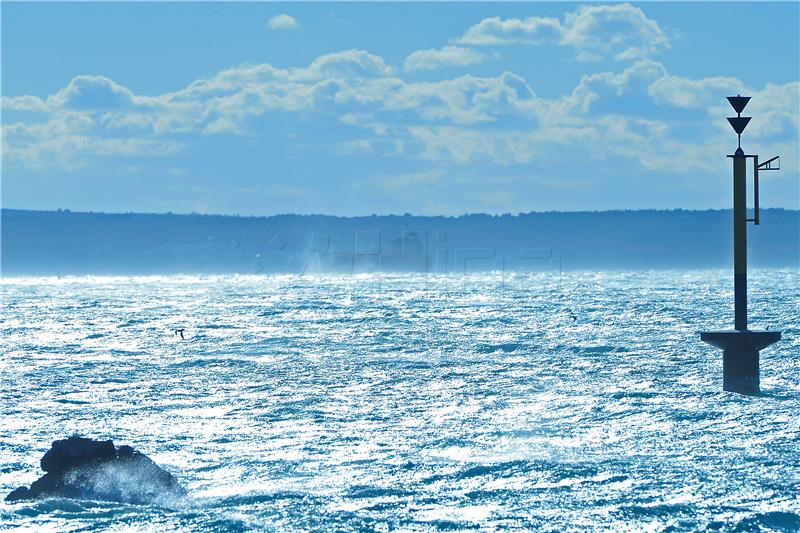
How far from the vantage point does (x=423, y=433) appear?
2634cm

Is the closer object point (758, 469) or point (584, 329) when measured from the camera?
point (758, 469)

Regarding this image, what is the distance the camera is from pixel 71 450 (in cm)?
2067

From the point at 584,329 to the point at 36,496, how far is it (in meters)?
51.9

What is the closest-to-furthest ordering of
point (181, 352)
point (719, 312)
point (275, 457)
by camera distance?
1. point (275, 457)
2. point (181, 352)
3. point (719, 312)

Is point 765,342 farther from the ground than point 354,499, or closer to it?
farther from the ground

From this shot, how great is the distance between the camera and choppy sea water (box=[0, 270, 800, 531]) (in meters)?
19.0

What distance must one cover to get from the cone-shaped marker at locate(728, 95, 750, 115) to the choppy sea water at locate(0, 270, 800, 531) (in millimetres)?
6854

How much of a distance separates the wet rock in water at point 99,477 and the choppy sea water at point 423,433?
45cm

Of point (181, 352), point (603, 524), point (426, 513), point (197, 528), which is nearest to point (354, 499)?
point (426, 513)

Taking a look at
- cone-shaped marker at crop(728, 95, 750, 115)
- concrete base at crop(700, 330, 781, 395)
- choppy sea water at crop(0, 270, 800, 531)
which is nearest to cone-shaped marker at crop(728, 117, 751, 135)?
cone-shaped marker at crop(728, 95, 750, 115)

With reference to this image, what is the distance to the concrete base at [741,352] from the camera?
2908cm

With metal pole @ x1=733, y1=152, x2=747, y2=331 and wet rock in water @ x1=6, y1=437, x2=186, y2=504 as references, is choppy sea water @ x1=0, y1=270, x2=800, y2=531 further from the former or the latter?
metal pole @ x1=733, y1=152, x2=747, y2=331

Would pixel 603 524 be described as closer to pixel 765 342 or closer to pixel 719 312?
pixel 765 342

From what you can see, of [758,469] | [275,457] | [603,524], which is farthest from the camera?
[275,457]
